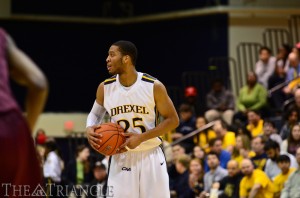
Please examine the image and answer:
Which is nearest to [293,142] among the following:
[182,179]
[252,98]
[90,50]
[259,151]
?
[259,151]

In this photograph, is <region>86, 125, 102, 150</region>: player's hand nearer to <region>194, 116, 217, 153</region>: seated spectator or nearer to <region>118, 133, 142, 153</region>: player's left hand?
<region>118, 133, 142, 153</region>: player's left hand

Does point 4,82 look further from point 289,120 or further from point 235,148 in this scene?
point 289,120

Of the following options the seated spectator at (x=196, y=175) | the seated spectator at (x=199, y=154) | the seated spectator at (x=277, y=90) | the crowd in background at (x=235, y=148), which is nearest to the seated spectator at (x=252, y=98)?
the crowd in background at (x=235, y=148)

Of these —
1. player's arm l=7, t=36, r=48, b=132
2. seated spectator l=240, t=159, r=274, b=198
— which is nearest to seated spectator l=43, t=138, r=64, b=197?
A: seated spectator l=240, t=159, r=274, b=198

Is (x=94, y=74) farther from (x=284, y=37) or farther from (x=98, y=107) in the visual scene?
(x=98, y=107)

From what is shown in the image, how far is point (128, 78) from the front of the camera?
307 inches

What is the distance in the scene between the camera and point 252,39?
749 inches

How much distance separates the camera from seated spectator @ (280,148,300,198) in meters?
11.1

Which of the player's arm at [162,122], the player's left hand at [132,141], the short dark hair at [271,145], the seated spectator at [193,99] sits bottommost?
the short dark hair at [271,145]

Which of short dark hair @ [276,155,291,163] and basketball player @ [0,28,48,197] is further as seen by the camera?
short dark hair @ [276,155,291,163]

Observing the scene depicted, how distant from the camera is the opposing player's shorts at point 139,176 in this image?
7.82 metres

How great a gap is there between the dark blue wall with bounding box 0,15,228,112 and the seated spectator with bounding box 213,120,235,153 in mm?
5329

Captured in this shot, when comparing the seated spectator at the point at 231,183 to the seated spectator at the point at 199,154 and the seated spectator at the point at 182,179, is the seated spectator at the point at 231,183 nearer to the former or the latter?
the seated spectator at the point at 182,179

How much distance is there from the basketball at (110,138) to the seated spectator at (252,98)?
7737mm
